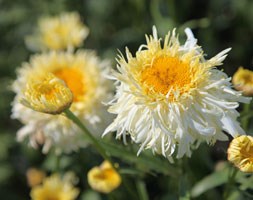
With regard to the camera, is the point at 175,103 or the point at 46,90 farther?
the point at 46,90

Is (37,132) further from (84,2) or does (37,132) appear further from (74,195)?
(84,2)

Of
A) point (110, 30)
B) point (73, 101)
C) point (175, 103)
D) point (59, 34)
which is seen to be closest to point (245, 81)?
point (175, 103)

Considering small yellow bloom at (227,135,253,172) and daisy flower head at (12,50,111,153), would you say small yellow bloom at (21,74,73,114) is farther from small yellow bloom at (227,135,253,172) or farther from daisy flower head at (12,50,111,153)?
small yellow bloom at (227,135,253,172)

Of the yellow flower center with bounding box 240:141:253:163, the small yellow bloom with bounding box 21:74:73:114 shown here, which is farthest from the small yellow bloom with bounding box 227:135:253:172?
the small yellow bloom with bounding box 21:74:73:114

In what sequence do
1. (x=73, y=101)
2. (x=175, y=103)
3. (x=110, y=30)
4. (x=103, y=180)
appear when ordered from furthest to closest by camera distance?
(x=110, y=30), (x=73, y=101), (x=103, y=180), (x=175, y=103)

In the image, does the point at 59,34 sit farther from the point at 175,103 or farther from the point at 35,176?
the point at 175,103

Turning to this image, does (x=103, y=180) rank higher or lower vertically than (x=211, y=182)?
higher

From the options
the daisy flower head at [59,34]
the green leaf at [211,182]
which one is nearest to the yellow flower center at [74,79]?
the daisy flower head at [59,34]

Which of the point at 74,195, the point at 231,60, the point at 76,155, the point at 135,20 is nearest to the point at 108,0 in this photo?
the point at 135,20
